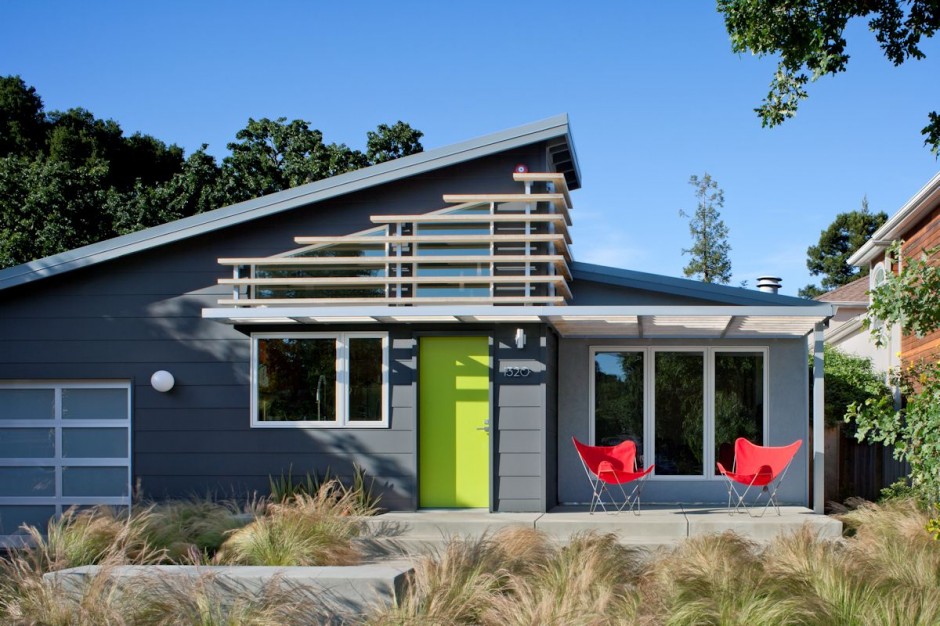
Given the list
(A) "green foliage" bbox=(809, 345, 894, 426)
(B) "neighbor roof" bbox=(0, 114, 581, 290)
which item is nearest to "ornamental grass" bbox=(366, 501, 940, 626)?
(B) "neighbor roof" bbox=(0, 114, 581, 290)

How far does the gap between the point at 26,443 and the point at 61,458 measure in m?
0.47

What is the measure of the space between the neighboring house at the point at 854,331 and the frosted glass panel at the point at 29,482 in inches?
434

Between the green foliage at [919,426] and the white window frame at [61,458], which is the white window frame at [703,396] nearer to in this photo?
the green foliage at [919,426]

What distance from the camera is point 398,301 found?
10.7m

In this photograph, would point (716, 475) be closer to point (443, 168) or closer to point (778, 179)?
point (443, 168)

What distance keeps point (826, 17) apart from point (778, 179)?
11244 mm

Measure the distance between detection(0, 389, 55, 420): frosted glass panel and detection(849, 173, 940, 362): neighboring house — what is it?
994 cm

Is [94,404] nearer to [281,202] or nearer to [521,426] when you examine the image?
[281,202]

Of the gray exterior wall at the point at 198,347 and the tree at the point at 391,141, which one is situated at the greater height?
the tree at the point at 391,141

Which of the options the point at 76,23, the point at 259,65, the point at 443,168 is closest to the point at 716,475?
the point at 443,168

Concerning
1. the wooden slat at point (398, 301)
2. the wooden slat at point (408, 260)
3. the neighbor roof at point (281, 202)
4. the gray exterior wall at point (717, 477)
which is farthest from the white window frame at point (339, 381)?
the gray exterior wall at point (717, 477)

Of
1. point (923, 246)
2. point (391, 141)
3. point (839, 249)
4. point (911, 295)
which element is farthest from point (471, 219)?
point (839, 249)

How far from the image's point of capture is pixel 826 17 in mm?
8344

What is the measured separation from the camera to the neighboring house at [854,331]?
56.2ft
